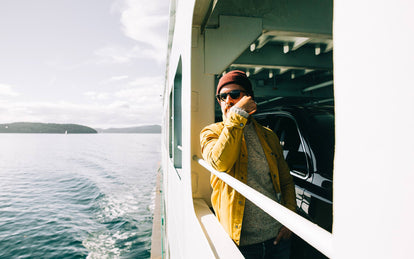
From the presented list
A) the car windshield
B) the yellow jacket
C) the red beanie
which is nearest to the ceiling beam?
the car windshield

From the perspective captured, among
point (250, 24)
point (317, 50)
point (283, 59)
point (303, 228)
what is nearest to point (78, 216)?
point (283, 59)

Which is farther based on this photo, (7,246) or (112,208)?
(112,208)

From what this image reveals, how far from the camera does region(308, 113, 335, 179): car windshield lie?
2.37 metres

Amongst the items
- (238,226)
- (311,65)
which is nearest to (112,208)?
(311,65)

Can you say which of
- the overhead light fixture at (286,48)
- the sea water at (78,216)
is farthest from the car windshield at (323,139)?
the sea water at (78,216)

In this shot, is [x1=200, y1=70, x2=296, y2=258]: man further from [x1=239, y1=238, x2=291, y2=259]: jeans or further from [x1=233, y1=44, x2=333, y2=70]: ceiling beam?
[x1=233, y1=44, x2=333, y2=70]: ceiling beam

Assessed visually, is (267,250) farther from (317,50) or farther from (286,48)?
(317,50)

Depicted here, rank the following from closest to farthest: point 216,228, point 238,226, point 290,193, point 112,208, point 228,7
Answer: point 238,226
point 216,228
point 290,193
point 228,7
point 112,208

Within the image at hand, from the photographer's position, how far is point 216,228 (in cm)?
143

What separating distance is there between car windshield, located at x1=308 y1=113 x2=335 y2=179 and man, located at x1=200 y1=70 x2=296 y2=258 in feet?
3.24

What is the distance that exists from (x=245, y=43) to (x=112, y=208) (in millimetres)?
17781

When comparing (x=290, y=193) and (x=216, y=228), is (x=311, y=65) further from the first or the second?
(x=216, y=228)

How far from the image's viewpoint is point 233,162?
1.24 metres

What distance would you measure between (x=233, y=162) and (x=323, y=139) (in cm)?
178
